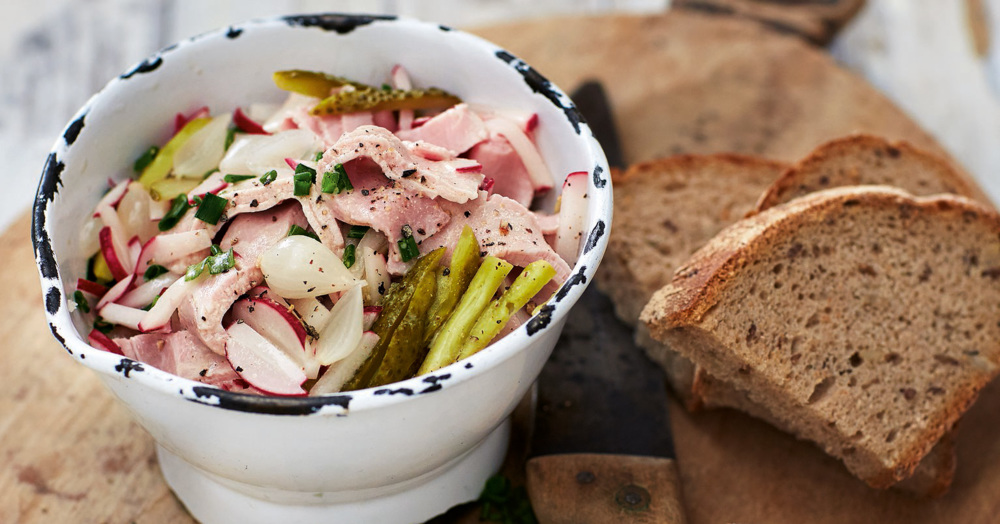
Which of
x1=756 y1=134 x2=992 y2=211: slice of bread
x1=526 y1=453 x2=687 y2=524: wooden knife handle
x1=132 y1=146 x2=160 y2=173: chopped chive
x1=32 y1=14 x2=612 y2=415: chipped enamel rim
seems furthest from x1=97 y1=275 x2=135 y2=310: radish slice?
x1=756 y1=134 x2=992 y2=211: slice of bread

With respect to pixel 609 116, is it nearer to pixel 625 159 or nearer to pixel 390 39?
pixel 625 159

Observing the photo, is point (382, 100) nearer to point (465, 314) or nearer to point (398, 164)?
point (398, 164)

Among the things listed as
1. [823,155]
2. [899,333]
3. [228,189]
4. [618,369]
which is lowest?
[618,369]

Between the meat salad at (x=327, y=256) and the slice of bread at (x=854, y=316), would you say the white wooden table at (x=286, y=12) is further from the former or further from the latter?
the meat salad at (x=327, y=256)

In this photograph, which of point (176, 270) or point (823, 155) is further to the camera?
point (823, 155)

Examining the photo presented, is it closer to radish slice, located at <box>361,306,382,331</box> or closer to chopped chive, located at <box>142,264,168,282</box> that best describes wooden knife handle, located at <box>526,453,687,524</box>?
radish slice, located at <box>361,306,382,331</box>

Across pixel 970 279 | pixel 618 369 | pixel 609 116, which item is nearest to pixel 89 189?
pixel 618 369
